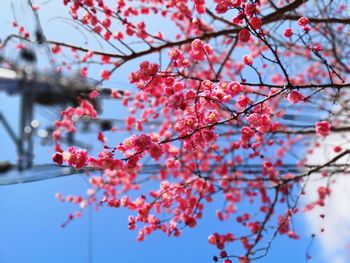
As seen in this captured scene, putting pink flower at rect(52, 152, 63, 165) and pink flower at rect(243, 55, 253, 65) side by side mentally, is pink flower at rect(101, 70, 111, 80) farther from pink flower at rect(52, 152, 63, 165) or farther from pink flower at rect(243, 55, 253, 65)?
pink flower at rect(243, 55, 253, 65)

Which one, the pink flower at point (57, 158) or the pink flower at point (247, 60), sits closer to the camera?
the pink flower at point (57, 158)

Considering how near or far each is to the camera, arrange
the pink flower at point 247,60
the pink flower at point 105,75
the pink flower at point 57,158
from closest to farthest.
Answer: the pink flower at point 57,158 < the pink flower at point 247,60 < the pink flower at point 105,75

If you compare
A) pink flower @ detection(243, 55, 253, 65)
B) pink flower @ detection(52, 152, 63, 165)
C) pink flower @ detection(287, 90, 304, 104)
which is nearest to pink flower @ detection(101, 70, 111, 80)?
pink flower @ detection(52, 152, 63, 165)

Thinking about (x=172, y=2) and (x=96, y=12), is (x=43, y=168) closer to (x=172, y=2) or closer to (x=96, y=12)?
(x=96, y=12)

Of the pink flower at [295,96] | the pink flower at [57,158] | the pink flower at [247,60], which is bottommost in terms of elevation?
the pink flower at [57,158]

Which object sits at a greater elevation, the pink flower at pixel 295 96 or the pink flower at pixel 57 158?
the pink flower at pixel 295 96

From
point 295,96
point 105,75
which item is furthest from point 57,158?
point 105,75

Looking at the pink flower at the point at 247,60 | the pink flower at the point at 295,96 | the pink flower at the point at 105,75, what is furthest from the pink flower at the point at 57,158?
the pink flower at the point at 105,75

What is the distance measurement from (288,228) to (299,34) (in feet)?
18.3

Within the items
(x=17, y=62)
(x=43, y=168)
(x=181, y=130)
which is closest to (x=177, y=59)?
(x=181, y=130)

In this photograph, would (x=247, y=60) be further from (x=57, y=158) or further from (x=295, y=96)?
(x=57, y=158)

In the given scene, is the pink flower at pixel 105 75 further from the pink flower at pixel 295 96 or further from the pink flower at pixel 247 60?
the pink flower at pixel 295 96

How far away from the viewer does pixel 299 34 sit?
4.11 m

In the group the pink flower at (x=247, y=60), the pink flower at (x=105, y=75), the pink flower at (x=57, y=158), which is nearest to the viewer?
the pink flower at (x=57, y=158)
